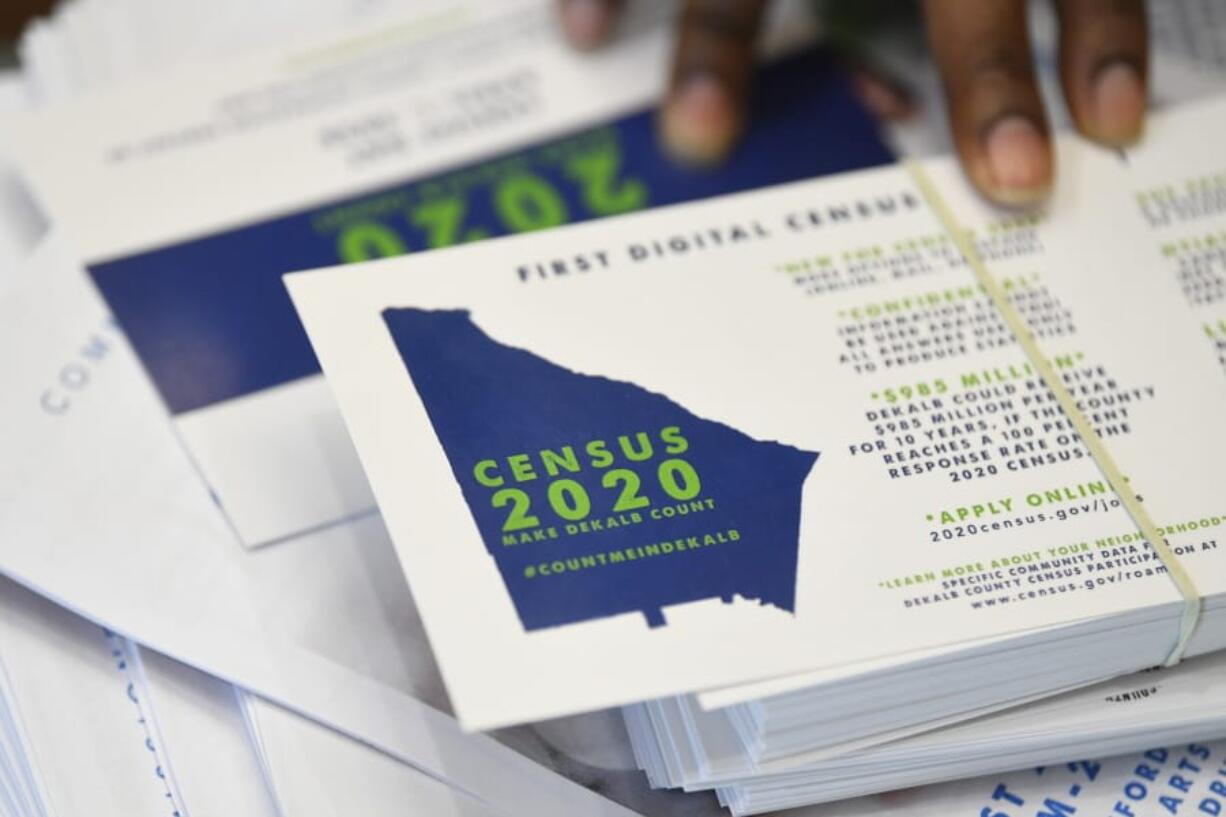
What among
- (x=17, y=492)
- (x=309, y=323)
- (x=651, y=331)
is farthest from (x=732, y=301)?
(x=17, y=492)

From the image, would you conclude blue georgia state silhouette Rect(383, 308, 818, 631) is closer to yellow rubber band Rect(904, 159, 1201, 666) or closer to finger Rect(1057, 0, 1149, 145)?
yellow rubber band Rect(904, 159, 1201, 666)

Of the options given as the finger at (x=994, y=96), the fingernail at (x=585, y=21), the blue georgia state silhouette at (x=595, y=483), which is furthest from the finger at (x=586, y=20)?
the blue georgia state silhouette at (x=595, y=483)

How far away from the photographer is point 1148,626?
1.54ft

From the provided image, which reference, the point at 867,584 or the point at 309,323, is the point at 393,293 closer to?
the point at 309,323

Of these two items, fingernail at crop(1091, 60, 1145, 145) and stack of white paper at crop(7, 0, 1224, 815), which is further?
fingernail at crop(1091, 60, 1145, 145)

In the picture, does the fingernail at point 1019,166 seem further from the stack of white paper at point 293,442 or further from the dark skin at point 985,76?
the stack of white paper at point 293,442

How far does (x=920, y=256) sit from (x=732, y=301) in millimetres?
87

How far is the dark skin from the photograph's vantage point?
615 millimetres

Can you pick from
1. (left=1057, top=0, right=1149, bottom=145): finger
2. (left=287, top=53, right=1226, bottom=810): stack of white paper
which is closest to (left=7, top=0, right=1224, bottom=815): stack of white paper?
(left=287, top=53, right=1226, bottom=810): stack of white paper

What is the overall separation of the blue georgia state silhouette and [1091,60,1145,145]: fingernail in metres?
0.26

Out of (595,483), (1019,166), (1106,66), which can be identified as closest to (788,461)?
(595,483)

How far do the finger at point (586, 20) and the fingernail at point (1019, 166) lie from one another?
9.9 inches

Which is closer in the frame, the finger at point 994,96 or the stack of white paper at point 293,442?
the stack of white paper at point 293,442

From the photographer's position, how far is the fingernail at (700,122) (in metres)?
0.73
